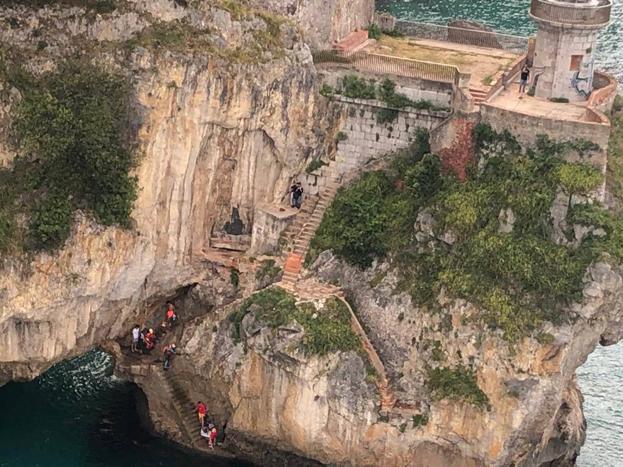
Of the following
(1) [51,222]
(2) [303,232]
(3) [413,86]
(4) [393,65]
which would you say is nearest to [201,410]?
(2) [303,232]

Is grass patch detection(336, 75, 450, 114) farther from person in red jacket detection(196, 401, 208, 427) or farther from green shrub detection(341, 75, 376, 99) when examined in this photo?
person in red jacket detection(196, 401, 208, 427)

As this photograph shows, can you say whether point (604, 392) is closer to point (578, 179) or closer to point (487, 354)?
point (487, 354)

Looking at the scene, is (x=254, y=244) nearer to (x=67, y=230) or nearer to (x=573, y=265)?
(x=67, y=230)

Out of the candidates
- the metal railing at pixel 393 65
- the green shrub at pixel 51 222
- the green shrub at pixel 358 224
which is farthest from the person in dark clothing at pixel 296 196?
the green shrub at pixel 51 222

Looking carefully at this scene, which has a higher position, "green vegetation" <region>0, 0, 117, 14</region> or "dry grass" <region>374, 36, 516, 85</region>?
"green vegetation" <region>0, 0, 117, 14</region>

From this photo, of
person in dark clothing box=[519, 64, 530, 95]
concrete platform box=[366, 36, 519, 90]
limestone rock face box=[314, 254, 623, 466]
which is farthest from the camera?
concrete platform box=[366, 36, 519, 90]

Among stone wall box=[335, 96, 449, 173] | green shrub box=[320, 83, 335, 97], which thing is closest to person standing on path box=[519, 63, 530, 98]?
stone wall box=[335, 96, 449, 173]

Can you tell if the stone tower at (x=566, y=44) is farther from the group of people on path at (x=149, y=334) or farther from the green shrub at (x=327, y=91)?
the group of people on path at (x=149, y=334)
